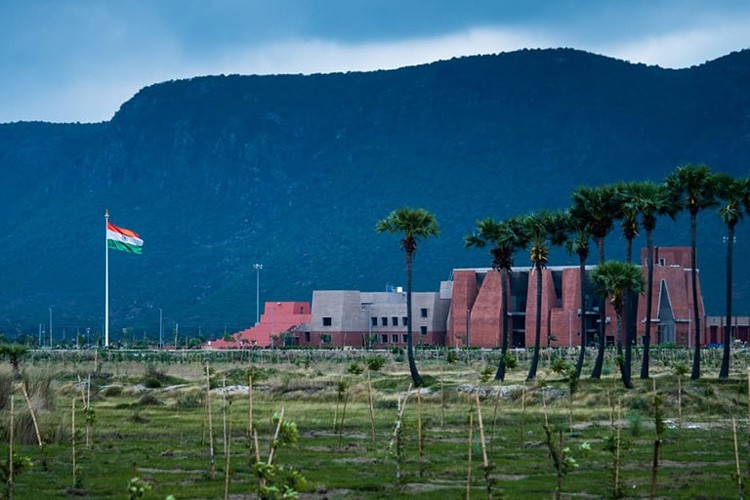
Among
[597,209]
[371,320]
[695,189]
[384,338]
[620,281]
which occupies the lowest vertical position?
[384,338]

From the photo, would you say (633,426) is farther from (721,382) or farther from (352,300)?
(352,300)

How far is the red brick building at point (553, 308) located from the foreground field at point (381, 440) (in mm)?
47363

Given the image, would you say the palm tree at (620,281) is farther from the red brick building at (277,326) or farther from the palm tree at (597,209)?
the red brick building at (277,326)

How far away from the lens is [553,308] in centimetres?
11906

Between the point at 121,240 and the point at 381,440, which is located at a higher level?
the point at 121,240

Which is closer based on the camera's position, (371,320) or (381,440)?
(381,440)

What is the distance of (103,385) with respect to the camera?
6781cm

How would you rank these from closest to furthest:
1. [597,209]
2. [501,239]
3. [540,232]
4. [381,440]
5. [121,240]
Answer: [381,440] < [597,209] < [540,232] < [501,239] < [121,240]

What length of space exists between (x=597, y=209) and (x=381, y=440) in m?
26.8

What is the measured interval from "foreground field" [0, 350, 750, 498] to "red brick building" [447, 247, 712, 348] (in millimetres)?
47363

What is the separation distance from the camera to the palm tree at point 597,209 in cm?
6381

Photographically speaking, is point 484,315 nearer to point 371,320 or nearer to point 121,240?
point 371,320

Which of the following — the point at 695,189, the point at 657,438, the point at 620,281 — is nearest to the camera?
A: the point at 657,438

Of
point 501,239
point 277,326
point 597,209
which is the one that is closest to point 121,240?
point 277,326
